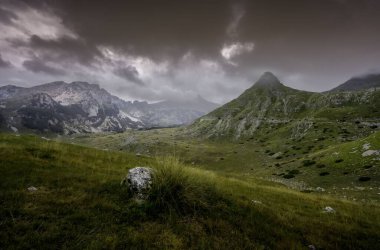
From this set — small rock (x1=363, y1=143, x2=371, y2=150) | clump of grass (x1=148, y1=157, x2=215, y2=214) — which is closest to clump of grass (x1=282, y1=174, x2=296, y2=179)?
small rock (x1=363, y1=143, x2=371, y2=150)

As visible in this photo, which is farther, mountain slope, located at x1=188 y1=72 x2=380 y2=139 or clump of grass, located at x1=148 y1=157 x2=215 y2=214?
mountain slope, located at x1=188 y1=72 x2=380 y2=139

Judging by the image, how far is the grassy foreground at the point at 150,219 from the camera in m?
6.01

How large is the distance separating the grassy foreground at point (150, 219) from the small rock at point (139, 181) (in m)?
0.36

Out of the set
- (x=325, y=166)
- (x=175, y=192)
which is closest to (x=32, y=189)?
(x=175, y=192)

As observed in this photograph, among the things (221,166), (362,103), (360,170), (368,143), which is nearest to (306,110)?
(362,103)

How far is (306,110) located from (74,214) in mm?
137312

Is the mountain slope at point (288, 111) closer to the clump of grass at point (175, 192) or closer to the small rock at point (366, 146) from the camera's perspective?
the small rock at point (366, 146)

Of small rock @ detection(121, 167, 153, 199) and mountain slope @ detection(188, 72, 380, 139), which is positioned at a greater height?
mountain slope @ detection(188, 72, 380, 139)

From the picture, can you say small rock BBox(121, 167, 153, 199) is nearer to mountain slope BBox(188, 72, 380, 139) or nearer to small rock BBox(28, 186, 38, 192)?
small rock BBox(28, 186, 38, 192)

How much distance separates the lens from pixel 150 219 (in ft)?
24.8

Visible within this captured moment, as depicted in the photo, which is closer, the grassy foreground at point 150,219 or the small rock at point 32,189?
the grassy foreground at point 150,219

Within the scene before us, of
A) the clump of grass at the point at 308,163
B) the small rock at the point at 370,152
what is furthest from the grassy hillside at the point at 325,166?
the small rock at the point at 370,152

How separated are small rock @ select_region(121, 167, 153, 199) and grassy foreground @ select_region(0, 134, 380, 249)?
36 centimetres

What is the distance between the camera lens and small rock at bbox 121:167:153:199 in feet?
28.3
